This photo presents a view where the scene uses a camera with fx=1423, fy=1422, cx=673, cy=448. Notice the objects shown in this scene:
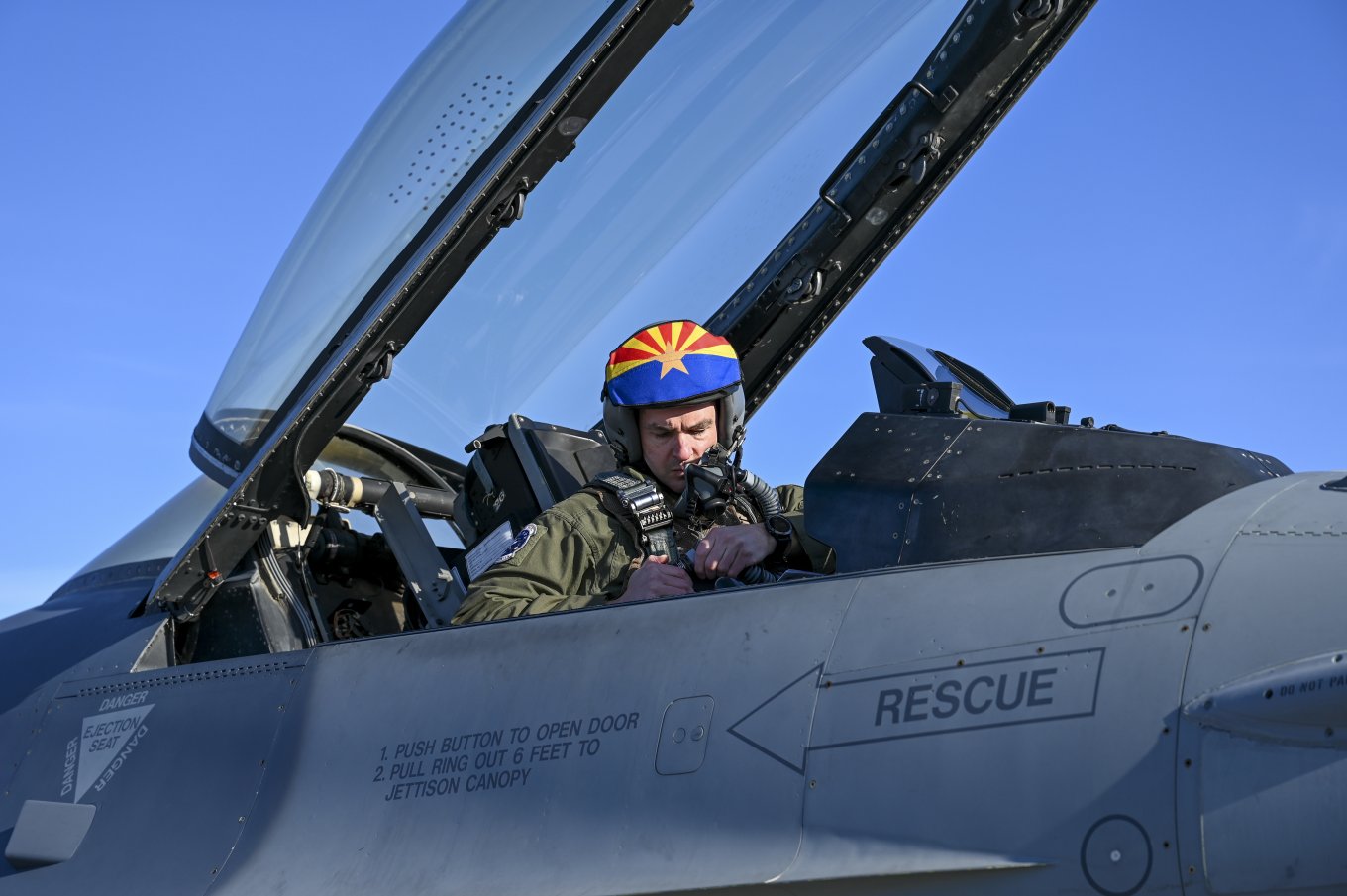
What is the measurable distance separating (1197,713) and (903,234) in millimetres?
2769

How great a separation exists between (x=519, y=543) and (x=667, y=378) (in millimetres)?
667

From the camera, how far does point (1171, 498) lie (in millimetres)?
2506

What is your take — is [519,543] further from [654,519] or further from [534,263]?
[534,263]

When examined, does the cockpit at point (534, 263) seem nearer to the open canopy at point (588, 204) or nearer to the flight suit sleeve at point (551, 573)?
the open canopy at point (588, 204)

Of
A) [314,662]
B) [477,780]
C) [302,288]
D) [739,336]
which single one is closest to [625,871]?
[477,780]

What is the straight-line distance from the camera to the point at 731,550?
3277mm

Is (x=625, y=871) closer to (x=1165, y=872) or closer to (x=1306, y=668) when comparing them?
(x=1165, y=872)

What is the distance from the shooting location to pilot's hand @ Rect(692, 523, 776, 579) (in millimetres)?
3270

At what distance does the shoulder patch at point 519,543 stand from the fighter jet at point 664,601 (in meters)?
0.06

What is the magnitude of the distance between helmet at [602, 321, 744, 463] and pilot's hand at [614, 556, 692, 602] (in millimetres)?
784

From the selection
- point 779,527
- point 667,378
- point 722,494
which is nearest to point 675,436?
point 667,378

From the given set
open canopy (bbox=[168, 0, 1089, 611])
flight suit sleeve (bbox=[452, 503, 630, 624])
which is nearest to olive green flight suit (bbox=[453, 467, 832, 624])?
flight suit sleeve (bbox=[452, 503, 630, 624])

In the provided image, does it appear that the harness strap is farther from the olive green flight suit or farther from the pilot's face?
the pilot's face

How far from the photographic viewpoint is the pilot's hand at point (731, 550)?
3.27m
